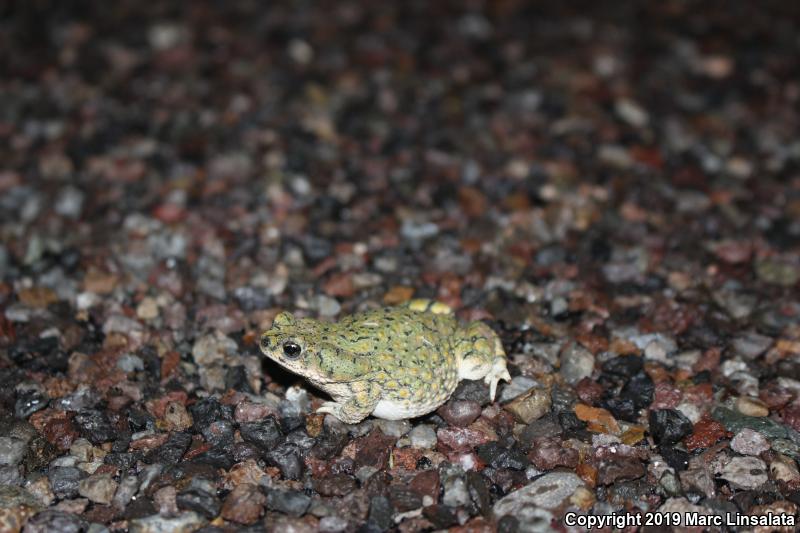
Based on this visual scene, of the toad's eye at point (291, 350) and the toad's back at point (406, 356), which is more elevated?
the toad's eye at point (291, 350)

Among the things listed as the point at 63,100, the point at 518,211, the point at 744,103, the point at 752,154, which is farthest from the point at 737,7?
the point at 63,100

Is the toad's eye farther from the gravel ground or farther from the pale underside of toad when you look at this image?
the gravel ground

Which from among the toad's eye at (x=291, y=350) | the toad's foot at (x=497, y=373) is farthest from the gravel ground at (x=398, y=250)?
the toad's eye at (x=291, y=350)

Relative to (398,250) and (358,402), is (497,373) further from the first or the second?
(398,250)

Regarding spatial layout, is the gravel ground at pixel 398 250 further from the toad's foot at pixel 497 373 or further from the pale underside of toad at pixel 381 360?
the pale underside of toad at pixel 381 360

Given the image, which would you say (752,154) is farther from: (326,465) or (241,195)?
(326,465)
